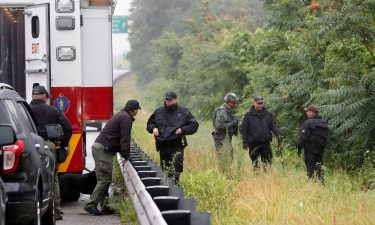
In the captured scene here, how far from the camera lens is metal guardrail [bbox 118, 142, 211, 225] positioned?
8.73 metres

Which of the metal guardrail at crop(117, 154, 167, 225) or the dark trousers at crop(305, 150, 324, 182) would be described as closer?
the metal guardrail at crop(117, 154, 167, 225)

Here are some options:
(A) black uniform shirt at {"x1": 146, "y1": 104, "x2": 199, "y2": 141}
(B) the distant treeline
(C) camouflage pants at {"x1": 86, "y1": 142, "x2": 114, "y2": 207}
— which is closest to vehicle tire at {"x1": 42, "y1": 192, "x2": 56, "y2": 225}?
(C) camouflage pants at {"x1": 86, "y1": 142, "x2": 114, "y2": 207}

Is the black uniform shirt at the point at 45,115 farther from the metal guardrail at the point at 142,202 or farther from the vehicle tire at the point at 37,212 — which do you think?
the vehicle tire at the point at 37,212

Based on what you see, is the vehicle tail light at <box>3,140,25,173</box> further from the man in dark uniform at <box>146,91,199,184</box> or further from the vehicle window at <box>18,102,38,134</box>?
the man in dark uniform at <box>146,91,199,184</box>

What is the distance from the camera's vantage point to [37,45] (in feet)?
52.1

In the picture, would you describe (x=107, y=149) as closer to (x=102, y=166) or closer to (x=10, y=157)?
(x=102, y=166)

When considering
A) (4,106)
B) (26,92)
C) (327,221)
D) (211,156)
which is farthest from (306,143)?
(4,106)

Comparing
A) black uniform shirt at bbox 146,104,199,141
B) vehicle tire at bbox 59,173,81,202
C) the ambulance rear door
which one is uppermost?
the ambulance rear door

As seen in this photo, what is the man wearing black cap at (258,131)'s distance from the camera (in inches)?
717

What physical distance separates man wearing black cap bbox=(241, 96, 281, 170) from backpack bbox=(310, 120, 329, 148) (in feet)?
2.15

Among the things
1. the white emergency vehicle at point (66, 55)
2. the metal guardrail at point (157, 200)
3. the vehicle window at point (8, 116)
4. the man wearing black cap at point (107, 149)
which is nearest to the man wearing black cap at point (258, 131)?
the white emergency vehicle at point (66, 55)

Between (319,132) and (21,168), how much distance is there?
898cm

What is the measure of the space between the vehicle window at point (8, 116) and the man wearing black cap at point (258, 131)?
839 cm

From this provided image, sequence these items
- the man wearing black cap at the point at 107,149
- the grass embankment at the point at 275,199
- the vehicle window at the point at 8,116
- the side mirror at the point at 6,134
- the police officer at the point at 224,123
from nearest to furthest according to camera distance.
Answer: the side mirror at the point at 6,134 → the vehicle window at the point at 8,116 → the grass embankment at the point at 275,199 → the man wearing black cap at the point at 107,149 → the police officer at the point at 224,123
